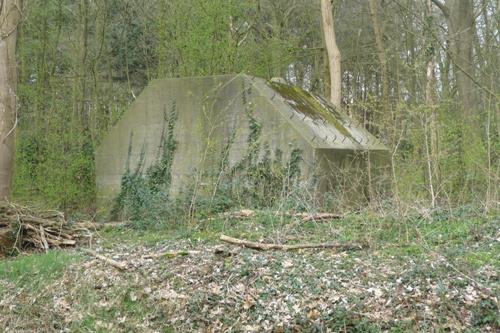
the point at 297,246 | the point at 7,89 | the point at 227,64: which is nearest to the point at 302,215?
the point at 297,246

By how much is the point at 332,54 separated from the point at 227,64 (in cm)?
375

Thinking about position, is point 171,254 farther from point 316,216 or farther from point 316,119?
point 316,119

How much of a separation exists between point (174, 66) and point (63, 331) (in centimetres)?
1156

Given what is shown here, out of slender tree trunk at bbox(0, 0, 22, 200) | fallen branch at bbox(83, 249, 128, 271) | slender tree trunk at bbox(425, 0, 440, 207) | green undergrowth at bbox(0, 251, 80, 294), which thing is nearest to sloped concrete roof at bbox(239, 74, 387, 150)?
slender tree trunk at bbox(425, 0, 440, 207)

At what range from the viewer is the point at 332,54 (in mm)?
17422

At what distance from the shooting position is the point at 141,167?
12.6 metres

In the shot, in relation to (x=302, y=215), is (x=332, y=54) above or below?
above

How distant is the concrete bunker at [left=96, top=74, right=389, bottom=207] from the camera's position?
35.3ft

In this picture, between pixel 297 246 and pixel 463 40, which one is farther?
pixel 463 40

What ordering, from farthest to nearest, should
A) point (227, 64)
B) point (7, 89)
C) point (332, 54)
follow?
point (332, 54), point (227, 64), point (7, 89)

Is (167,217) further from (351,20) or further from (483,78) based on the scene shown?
(351,20)

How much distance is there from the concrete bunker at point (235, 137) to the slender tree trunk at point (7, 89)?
250cm

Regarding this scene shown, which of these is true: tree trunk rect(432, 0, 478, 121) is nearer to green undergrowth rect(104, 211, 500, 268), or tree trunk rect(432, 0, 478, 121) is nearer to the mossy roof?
the mossy roof

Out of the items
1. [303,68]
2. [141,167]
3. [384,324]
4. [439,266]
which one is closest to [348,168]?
[141,167]
